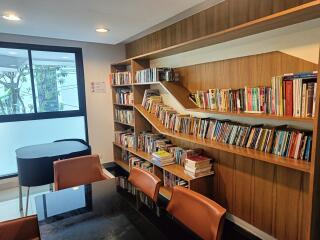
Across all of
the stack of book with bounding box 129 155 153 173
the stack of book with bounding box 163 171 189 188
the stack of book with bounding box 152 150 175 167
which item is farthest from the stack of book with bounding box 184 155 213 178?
the stack of book with bounding box 129 155 153 173

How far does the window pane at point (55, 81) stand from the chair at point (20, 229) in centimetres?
280

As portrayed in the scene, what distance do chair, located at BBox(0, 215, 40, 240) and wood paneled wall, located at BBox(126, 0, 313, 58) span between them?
2228 millimetres

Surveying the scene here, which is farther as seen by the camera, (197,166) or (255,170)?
(197,166)

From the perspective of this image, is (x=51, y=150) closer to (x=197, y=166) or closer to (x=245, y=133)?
(x=197, y=166)

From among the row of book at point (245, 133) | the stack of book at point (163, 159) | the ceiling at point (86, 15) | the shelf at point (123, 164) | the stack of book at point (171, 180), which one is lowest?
the shelf at point (123, 164)

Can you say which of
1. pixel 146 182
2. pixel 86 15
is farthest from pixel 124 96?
pixel 146 182

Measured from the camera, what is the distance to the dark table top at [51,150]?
2.58m

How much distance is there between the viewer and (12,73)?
3455 mm

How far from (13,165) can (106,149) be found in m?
1.50

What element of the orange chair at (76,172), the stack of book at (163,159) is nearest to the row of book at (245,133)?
the stack of book at (163,159)

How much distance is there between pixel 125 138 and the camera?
394 cm

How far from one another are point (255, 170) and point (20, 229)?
1887mm

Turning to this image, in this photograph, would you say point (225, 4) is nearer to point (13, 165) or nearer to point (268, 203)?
point (268, 203)

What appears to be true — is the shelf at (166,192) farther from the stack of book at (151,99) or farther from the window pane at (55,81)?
the window pane at (55,81)
